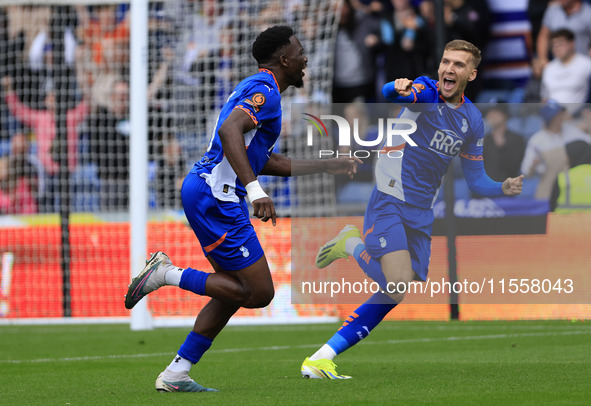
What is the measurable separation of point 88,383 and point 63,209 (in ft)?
24.3

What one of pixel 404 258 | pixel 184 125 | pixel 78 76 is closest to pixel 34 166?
pixel 78 76

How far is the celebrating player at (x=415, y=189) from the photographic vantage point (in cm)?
651

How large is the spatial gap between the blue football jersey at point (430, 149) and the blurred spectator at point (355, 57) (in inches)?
347

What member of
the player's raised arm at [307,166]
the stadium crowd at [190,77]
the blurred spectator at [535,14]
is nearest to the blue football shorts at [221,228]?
the player's raised arm at [307,166]

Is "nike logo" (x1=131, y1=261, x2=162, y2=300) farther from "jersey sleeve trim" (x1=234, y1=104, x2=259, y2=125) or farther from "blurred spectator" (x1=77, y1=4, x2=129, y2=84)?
"blurred spectator" (x1=77, y1=4, x2=129, y2=84)

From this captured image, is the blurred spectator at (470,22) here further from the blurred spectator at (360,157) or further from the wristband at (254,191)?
the wristband at (254,191)

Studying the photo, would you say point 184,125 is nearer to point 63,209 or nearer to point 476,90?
point 63,209

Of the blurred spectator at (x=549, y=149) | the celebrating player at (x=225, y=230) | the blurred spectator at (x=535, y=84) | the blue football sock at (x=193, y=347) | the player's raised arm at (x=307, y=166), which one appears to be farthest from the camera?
the blurred spectator at (x=535, y=84)

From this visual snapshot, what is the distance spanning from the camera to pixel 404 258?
21.7 ft

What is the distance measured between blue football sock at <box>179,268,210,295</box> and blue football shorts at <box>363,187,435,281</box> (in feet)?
4.70

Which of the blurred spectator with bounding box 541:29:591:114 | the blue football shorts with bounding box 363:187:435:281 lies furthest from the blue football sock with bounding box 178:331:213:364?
the blurred spectator with bounding box 541:29:591:114

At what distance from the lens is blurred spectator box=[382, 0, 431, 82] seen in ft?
50.3

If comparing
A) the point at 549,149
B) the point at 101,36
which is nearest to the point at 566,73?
the point at 549,149

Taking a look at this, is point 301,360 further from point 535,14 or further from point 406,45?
point 535,14
